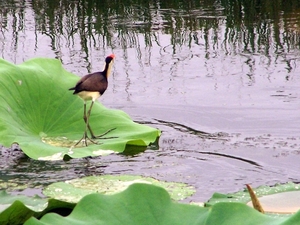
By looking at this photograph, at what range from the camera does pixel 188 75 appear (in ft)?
Result: 22.2

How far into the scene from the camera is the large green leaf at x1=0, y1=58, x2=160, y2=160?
4410 mm

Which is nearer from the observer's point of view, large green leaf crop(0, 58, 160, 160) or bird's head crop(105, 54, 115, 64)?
large green leaf crop(0, 58, 160, 160)

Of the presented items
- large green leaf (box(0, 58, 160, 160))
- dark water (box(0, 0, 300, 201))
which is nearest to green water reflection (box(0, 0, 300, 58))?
dark water (box(0, 0, 300, 201))

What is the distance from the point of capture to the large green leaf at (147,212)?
224 centimetres

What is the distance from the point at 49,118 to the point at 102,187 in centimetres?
97

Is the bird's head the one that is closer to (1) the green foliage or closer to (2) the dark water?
(2) the dark water

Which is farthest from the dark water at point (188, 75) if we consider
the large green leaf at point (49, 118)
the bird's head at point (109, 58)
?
the bird's head at point (109, 58)

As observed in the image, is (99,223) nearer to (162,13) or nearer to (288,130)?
(288,130)

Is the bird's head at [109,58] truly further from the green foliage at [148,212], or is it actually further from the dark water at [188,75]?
the green foliage at [148,212]

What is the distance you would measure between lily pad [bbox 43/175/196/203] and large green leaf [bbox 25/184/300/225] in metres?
1.37

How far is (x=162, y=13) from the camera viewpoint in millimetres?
9547

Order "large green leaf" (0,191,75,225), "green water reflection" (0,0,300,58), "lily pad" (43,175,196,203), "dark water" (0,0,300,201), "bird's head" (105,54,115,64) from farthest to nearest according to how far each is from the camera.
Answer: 1. "green water reflection" (0,0,300,58)
2. "bird's head" (105,54,115,64)
3. "dark water" (0,0,300,201)
4. "lily pad" (43,175,196,203)
5. "large green leaf" (0,191,75,225)

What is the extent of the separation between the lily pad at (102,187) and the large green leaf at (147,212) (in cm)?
137

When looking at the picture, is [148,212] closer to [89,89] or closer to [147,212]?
[147,212]
